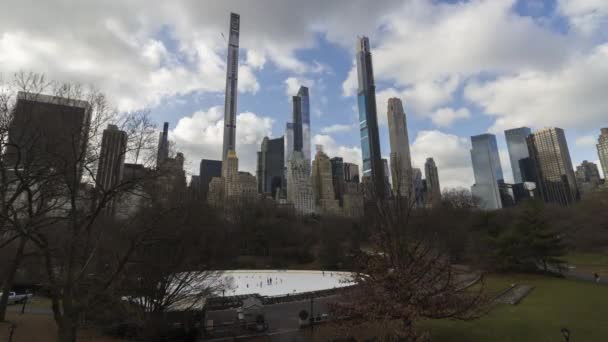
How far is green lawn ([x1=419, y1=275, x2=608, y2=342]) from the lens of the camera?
14180mm

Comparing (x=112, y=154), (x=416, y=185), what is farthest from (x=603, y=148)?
(x=112, y=154)

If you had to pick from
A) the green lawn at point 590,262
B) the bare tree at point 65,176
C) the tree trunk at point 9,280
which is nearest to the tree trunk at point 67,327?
the bare tree at point 65,176

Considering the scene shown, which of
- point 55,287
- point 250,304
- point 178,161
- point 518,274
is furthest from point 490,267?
point 55,287

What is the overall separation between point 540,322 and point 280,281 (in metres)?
39.3

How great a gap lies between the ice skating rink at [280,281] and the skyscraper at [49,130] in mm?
29797

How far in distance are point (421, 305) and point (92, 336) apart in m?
18.5

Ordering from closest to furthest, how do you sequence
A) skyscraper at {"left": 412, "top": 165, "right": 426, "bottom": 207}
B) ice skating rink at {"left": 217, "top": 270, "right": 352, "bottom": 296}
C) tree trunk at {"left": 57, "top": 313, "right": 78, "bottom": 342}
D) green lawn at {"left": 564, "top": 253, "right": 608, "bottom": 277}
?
tree trunk at {"left": 57, "top": 313, "right": 78, "bottom": 342} < skyscraper at {"left": 412, "top": 165, "right": 426, "bottom": 207} < green lawn at {"left": 564, "top": 253, "right": 608, "bottom": 277} < ice skating rink at {"left": 217, "top": 270, "right": 352, "bottom": 296}

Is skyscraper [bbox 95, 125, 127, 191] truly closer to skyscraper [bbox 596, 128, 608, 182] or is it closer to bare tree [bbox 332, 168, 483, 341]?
bare tree [bbox 332, 168, 483, 341]

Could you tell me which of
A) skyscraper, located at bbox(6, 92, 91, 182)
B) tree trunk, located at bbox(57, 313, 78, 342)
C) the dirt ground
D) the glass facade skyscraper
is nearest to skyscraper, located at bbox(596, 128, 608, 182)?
the glass facade skyscraper

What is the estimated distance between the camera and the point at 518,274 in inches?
1326

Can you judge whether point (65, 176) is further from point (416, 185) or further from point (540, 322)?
point (540, 322)

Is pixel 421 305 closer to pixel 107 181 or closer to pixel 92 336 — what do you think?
pixel 107 181

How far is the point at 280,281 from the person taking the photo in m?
50.5

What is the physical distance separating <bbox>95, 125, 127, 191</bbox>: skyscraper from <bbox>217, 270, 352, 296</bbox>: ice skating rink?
28.6 metres
